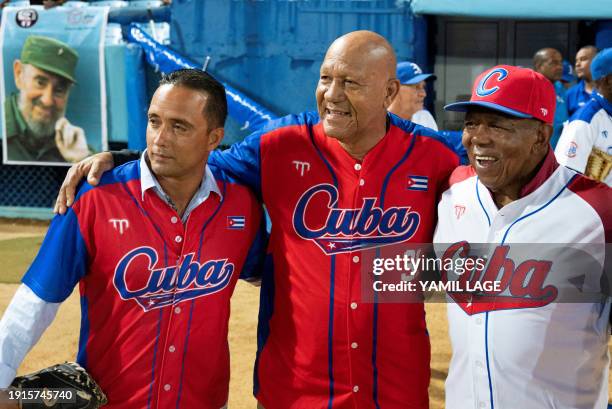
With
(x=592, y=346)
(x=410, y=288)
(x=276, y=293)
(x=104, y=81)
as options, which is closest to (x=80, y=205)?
(x=276, y=293)

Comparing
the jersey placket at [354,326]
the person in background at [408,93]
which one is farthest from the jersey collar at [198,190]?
the person in background at [408,93]

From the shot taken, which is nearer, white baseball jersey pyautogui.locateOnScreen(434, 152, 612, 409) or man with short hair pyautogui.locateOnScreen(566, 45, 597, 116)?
white baseball jersey pyautogui.locateOnScreen(434, 152, 612, 409)

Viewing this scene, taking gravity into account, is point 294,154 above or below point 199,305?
above

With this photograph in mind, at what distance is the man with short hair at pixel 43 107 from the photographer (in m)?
10.3

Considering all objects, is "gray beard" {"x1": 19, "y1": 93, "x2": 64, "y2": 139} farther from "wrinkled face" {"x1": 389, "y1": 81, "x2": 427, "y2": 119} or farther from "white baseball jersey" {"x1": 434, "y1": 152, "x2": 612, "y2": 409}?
"white baseball jersey" {"x1": 434, "y1": 152, "x2": 612, "y2": 409}

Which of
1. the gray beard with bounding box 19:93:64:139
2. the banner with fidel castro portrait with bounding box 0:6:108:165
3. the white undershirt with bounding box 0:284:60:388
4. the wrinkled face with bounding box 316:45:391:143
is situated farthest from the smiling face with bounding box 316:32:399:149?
the gray beard with bounding box 19:93:64:139

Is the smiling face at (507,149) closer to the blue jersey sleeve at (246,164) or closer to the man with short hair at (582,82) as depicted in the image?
the blue jersey sleeve at (246,164)

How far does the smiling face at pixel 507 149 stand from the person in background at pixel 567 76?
23.0 ft

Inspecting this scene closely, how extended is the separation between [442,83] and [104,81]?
434cm

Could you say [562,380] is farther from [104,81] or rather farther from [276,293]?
[104,81]

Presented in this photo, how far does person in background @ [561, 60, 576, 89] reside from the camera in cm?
924

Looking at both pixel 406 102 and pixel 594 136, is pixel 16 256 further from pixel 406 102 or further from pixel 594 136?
pixel 594 136

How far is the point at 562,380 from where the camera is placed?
249 cm

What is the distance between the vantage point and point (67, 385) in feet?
8.51
